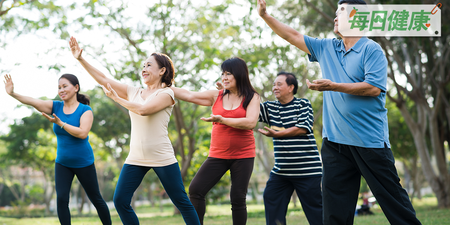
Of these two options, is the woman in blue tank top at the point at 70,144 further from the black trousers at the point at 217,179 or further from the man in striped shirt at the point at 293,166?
the man in striped shirt at the point at 293,166

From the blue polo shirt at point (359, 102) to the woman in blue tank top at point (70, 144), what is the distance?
309 cm

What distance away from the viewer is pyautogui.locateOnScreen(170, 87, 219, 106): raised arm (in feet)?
14.1

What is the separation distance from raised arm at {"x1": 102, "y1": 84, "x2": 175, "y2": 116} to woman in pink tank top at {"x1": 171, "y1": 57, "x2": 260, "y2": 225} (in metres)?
0.53

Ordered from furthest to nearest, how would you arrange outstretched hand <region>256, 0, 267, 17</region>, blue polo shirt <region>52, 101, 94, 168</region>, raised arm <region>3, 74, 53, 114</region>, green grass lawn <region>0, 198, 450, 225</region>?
green grass lawn <region>0, 198, 450, 225</region>
raised arm <region>3, 74, 53, 114</region>
blue polo shirt <region>52, 101, 94, 168</region>
outstretched hand <region>256, 0, 267, 17</region>

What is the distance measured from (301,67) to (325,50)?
11.9 meters

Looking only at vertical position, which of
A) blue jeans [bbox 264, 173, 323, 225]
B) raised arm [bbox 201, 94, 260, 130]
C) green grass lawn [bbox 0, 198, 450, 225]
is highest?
raised arm [bbox 201, 94, 260, 130]

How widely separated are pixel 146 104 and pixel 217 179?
3.88ft

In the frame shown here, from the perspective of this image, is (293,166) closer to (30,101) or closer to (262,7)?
(262,7)

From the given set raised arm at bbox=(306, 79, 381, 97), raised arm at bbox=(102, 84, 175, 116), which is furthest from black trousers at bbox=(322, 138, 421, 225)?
raised arm at bbox=(102, 84, 175, 116)

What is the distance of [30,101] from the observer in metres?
4.75

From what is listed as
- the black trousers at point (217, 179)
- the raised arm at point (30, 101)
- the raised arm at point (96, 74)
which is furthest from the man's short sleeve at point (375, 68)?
the raised arm at point (30, 101)

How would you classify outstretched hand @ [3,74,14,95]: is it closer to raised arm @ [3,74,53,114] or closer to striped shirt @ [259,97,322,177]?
raised arm @ [3,74,53,114]

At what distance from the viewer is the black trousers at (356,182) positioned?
272 centimetres

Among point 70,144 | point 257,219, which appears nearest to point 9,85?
point 70,144
